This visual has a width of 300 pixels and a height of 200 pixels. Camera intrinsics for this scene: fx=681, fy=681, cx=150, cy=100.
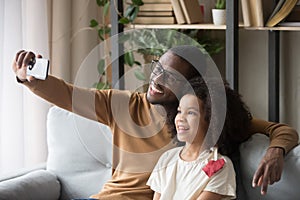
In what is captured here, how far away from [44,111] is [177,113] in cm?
115

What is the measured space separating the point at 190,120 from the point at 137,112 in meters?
0.28

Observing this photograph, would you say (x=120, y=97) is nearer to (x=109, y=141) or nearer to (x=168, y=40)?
(x=109, y=141)

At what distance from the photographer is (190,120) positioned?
2.03 meters

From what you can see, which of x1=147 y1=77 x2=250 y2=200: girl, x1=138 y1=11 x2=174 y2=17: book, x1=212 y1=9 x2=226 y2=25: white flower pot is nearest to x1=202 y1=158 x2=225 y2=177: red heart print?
x1=147 y1=77 x2=250 y2=200: girl

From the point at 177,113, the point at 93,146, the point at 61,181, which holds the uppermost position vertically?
the point at 177,113

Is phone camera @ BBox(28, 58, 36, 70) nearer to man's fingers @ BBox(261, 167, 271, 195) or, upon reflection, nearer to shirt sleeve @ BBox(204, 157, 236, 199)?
shirt sleeve @ BBox(204, 157, 236, 199)

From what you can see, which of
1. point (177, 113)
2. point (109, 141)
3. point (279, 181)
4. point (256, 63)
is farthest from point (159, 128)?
point (256, 63)

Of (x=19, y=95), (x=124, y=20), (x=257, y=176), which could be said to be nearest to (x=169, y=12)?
(x=124, y=20)

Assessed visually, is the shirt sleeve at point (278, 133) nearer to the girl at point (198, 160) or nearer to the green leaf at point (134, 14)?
the girl at point (198, 160)

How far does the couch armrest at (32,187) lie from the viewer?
2.33 metres

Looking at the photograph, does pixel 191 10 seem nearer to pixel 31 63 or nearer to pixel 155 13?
pixel 155 13

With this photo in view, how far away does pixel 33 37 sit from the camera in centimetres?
303

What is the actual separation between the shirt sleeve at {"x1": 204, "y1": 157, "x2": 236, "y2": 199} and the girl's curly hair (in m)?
Result: 0.08

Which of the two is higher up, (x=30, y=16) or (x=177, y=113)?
(x=30, y=16)
